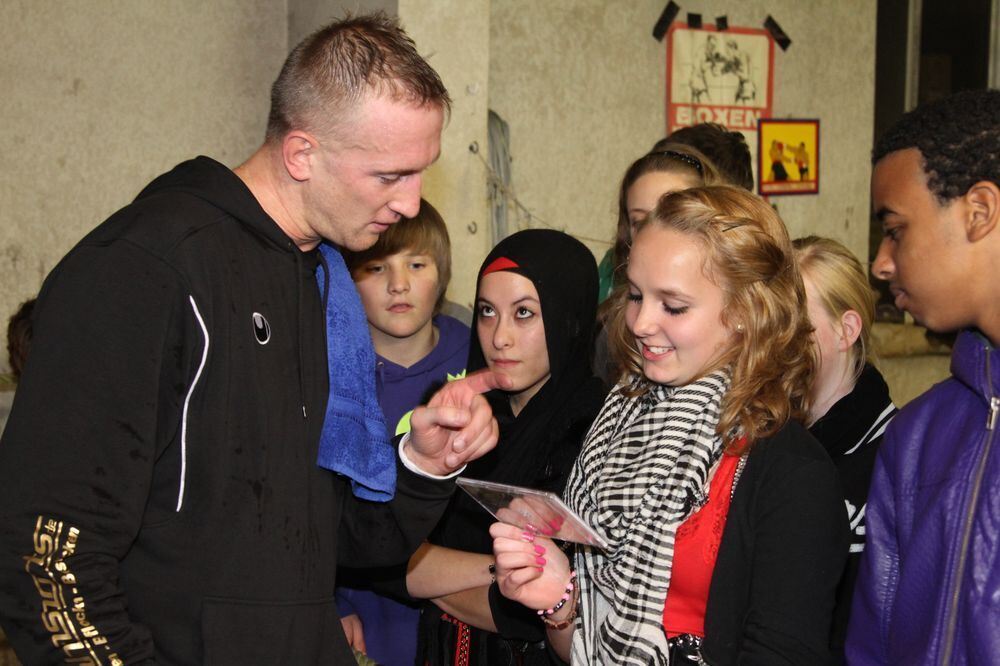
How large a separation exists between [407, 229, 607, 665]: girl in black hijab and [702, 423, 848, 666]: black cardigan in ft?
2.17

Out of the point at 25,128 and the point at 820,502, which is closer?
the point at 820,502

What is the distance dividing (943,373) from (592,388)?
4.71m

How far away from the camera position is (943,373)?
664 cm

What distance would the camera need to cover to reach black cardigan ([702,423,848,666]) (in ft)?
5.92

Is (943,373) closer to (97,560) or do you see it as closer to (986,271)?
(986,271)

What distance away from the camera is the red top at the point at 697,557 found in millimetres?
1929

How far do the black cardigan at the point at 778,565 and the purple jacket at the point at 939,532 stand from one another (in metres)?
0.08

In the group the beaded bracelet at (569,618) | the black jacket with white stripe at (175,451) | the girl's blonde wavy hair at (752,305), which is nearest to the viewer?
the black jacket with white stripe at (175,451)

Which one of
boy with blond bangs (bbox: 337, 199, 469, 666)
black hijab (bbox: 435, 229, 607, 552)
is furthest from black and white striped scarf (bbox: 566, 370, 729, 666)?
boy with blond bangs (bbox: 337, 199, 469, 666)

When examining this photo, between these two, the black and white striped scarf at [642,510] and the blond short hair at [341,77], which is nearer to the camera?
the blond short hair at [341,77]

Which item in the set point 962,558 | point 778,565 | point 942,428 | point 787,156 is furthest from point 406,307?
point 787,156

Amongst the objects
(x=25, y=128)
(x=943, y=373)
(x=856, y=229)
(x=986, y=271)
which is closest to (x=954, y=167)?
(x=986, y=271)

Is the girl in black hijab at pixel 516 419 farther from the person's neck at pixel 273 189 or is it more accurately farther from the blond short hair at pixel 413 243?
the person's neck at pixel 273 189

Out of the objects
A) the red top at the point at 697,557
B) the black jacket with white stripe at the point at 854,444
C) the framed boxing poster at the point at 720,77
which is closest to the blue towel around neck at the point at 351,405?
the red top at the point at 697,557
